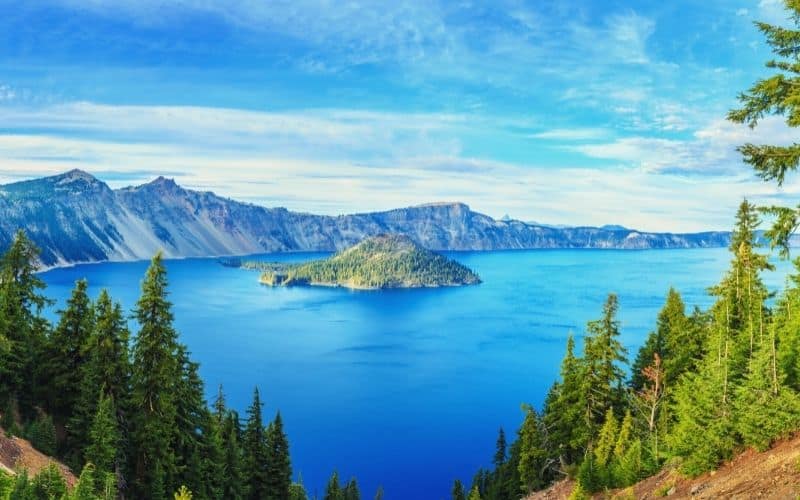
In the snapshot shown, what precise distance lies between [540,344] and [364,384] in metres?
59.3

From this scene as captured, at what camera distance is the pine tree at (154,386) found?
32.3m

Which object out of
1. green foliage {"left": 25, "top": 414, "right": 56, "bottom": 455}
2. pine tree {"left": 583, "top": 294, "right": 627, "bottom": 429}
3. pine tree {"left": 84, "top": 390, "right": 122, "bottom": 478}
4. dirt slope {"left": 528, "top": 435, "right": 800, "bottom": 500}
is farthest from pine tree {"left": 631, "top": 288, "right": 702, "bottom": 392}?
green foliage {"left": 25, "top": 414, "right": 56, "bottom": 455}

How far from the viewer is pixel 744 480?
1923 centimetres

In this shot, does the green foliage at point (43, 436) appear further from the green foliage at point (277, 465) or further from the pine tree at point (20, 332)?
the green foliage at point (277, 465)

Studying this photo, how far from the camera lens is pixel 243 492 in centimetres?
4297

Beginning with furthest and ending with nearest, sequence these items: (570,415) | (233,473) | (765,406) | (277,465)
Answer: (277,465)
(233,473)
(570,415)
(765,406)

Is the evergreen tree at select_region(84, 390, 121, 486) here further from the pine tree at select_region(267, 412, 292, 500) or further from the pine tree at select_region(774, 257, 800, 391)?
the pine tree at select_region(774, 257, 800, 391)

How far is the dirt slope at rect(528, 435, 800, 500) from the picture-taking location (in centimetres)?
1734

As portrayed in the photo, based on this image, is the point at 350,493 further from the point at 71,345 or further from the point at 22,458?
the point at 22,458

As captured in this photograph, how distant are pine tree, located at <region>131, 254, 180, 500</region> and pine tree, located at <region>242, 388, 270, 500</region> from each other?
11874 millimetres

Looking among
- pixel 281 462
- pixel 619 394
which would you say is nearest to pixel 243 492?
pixel 281 462

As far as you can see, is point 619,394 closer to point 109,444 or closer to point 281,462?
point 281,462

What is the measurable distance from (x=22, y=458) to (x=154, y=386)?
6948 mm

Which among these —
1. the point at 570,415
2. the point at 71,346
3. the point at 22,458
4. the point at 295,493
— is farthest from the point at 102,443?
the point at 295,493
